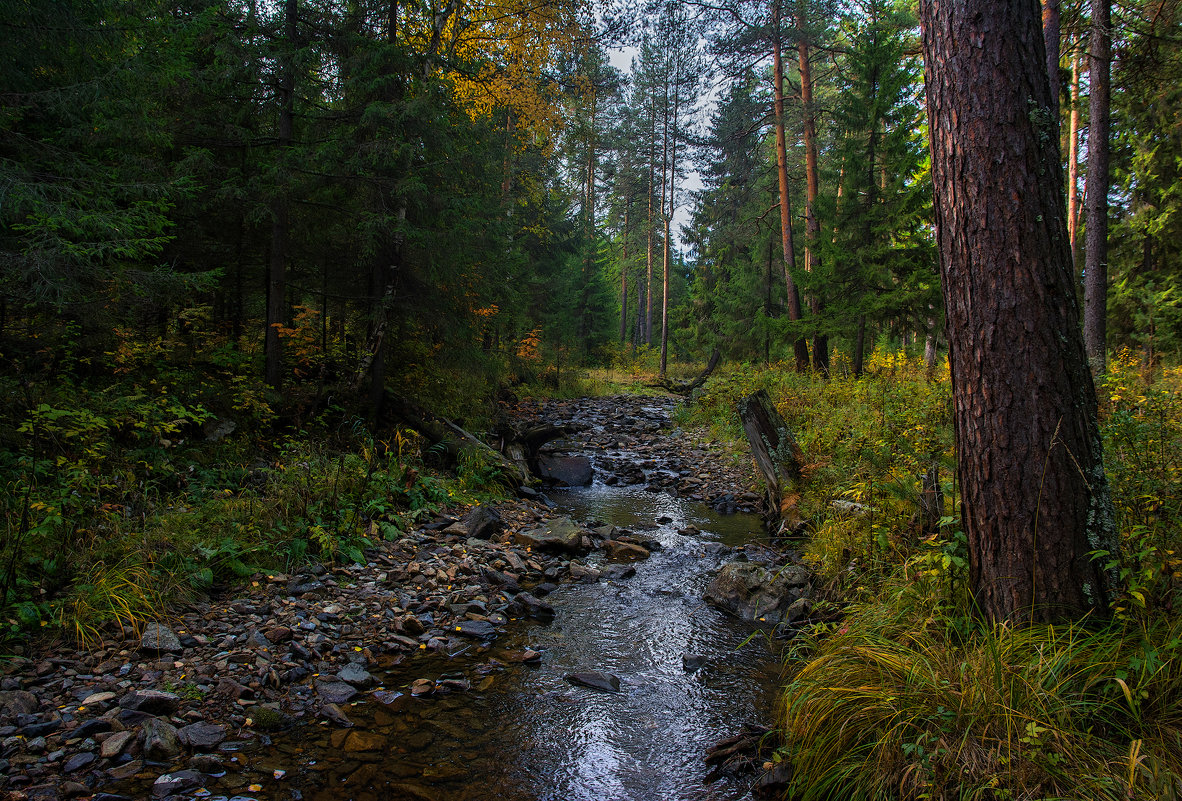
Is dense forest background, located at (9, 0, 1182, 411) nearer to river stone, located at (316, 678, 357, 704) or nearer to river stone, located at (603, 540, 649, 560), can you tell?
river stone, located at (316, 678, 357, 704)

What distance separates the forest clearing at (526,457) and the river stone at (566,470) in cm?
8

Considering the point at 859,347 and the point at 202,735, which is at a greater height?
the point at 859,347

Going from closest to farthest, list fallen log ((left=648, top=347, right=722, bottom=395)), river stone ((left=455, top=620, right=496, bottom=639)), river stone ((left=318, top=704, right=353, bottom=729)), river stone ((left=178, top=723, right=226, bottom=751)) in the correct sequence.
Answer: river stone ((left=178, top=723, right=226, bottom=751)) → river stone ((left=318, top=704, right=353, bottom=729)) → river stone ((left=455, top=620, right=496, bottom=639)) → fallen log ((left=648, top=347, right=722, bottom=395))

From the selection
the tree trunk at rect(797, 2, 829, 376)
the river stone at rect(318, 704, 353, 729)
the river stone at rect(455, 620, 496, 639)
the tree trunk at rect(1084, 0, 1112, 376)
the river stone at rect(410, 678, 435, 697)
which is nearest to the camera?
the river stone at rect(318, 704, 353, 729)

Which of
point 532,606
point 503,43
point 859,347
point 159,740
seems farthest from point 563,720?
point 859,347

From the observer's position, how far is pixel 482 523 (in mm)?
6848

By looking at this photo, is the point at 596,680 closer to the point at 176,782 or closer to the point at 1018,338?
the point at 176,782

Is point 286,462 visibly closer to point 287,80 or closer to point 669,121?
point 287,80

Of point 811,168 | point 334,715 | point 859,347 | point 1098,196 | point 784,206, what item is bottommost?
point 334,715

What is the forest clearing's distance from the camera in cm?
286

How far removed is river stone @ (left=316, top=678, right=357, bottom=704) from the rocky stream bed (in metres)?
0.01

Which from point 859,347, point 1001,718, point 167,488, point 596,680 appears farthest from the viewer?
point 859,347

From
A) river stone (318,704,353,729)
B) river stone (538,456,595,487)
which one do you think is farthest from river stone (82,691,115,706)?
river stone (538,456,595,487)

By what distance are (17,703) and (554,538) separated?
181 inches
